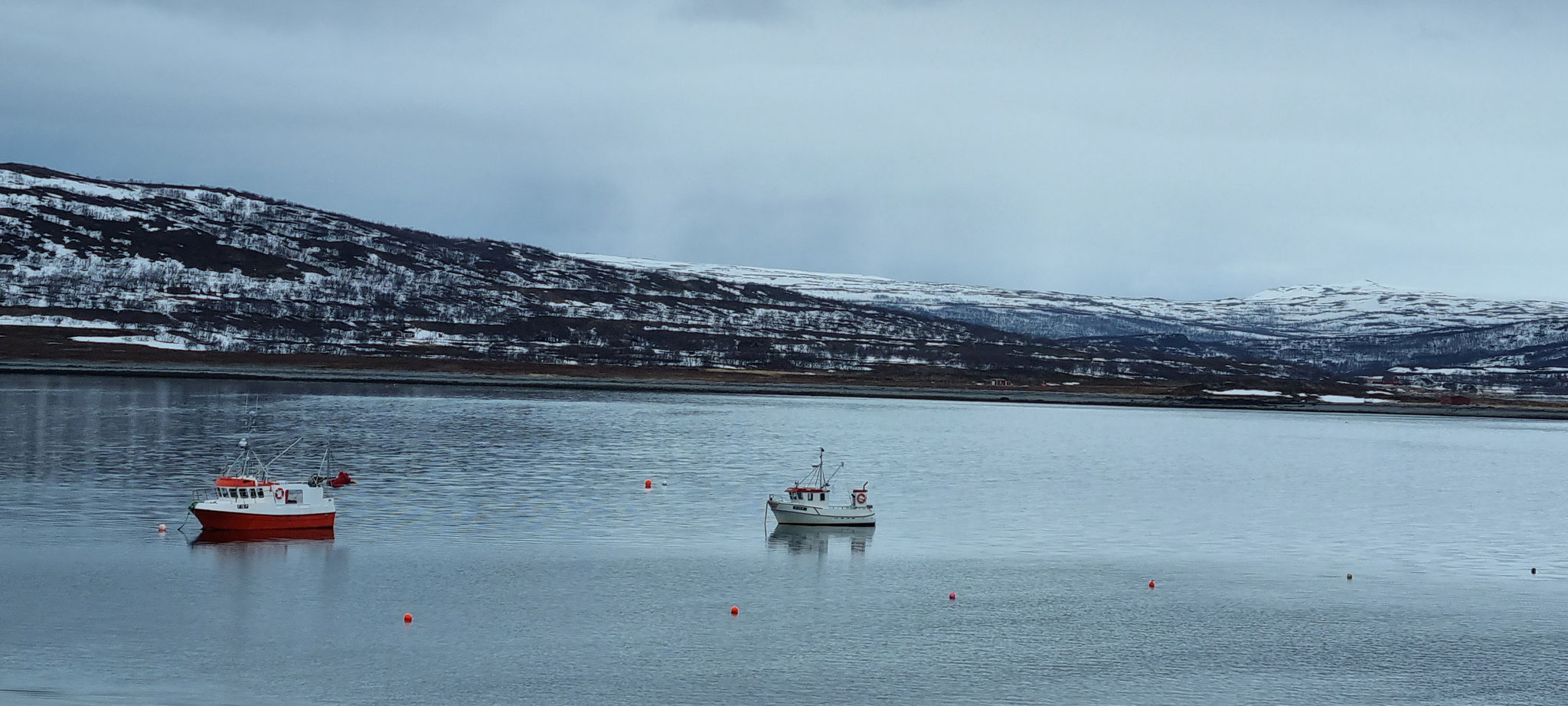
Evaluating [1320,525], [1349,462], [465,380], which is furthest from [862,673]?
[465,380]

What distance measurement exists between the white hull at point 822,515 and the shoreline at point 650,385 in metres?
121

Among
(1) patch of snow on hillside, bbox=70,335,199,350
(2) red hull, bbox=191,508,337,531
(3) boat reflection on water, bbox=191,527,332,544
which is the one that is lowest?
(3) boat reflection on water, bbox=191,527,332,544

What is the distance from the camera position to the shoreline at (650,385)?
166 meters

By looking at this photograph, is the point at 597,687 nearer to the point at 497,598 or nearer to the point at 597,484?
the point at 497,598

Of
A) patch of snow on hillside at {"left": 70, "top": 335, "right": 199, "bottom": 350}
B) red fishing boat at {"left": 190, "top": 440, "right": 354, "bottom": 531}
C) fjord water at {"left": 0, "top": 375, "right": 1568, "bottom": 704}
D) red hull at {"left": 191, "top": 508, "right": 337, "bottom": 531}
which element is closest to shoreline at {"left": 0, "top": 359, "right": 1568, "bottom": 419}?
patch of snow on hillside at {"left": 70, "top": 335, "right": 199, "bottom": 350}

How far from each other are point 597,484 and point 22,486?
24146mm

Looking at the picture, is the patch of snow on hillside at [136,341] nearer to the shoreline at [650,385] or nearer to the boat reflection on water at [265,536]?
the shoreline at [650,385]

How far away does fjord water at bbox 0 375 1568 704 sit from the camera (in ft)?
101

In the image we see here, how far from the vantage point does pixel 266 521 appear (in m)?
49.9

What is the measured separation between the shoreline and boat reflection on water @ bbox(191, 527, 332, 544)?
121787 mm

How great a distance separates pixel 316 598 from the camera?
124 feet

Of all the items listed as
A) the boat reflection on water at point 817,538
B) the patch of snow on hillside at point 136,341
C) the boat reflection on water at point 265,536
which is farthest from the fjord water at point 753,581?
the patch of snow on hillside at point 136,341

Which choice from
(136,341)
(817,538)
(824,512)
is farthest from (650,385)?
(817,538)

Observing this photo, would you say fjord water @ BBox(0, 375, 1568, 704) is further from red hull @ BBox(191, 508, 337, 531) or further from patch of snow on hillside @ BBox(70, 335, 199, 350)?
patch of snow on hillside @ BBox(70, 335, 199, 350)
